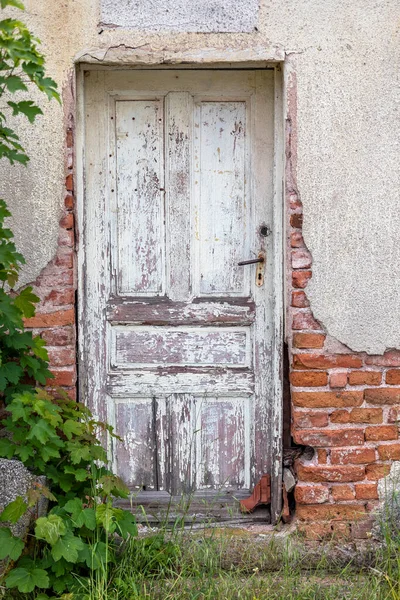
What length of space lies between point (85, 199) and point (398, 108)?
5.22 ft

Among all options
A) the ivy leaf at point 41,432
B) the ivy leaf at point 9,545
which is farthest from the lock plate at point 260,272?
the ivy leaf at point 9,545

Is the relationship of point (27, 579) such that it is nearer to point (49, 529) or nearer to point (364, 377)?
point (49, 529)

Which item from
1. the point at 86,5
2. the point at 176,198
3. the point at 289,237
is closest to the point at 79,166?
the point at 176,198

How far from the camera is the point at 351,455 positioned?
12.4 ft

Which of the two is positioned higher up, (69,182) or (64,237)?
(69,182)

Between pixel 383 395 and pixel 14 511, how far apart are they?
5.99 feet

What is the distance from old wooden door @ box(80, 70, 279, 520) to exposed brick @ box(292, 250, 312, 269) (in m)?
0.22

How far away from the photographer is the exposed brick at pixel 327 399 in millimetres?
3764

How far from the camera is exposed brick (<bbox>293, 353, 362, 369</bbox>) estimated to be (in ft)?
12.3

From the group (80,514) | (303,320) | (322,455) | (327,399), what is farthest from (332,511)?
(80,514)

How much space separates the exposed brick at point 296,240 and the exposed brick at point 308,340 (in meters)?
0.43

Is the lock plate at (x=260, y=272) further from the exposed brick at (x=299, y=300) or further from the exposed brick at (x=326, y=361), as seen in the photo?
the exposed brick at (x=326, y=361)

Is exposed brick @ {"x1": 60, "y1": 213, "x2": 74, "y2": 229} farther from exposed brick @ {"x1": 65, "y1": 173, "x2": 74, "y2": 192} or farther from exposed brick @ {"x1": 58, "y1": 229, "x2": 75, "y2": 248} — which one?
exposed brick @ {"x1": 65, "y1": 173, "x2": 74, "y2": 192}

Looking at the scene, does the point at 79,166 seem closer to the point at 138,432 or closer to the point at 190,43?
the point at 190,43
